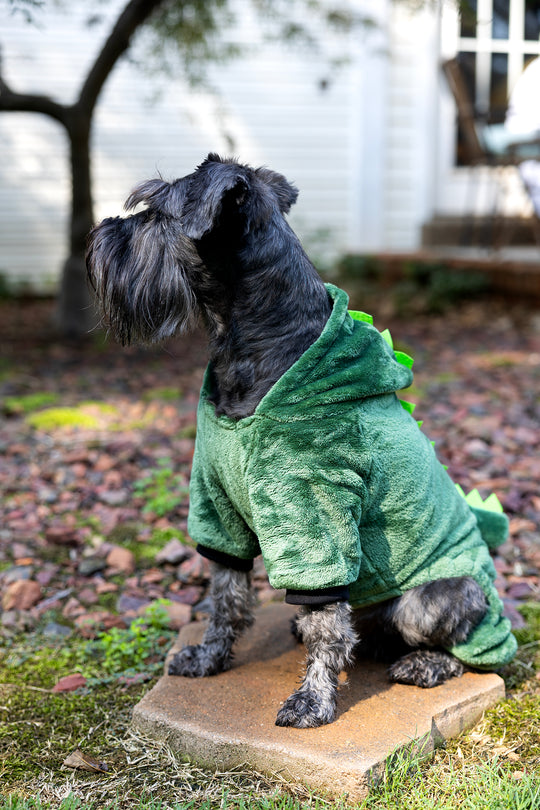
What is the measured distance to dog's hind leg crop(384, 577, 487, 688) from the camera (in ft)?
8.84

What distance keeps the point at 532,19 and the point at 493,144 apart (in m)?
2.50

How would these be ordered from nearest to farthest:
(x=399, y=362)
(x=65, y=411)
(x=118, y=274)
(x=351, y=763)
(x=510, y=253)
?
1. (x=351, y=763)
2. (x=118, y=274)
3. (x=399, y=362)
4. (x=65, y=411)
5. (x=510, y=253)

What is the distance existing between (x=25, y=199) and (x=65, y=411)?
7.33 metres

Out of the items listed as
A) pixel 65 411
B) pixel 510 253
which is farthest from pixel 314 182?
pixel 65 411

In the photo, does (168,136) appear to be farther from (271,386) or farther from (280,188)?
(271,386)

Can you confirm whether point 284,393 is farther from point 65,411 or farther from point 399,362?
point 65,411

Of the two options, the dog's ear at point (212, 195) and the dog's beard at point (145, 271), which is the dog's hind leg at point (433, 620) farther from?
the dog's ear at point (212, 195)

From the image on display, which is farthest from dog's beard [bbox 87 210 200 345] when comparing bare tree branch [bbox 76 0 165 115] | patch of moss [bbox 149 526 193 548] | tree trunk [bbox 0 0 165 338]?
bare tree branch [bbox 76 0 165 115]

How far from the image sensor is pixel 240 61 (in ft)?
38.9

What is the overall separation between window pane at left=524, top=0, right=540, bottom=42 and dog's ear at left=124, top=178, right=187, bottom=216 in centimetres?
1088

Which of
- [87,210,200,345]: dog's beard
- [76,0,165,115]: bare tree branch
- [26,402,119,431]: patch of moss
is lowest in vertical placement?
[26,402,119,431]: patch of moss

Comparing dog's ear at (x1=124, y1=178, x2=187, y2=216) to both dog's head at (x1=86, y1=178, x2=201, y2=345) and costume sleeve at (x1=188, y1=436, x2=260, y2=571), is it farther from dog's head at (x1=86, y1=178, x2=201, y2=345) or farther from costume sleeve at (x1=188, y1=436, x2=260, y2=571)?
costume sleeve at (x1=188, y1=436, x2=260, y2=571)

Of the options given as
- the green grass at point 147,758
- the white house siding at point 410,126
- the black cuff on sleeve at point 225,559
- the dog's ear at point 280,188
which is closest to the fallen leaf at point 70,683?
the green grass at point 147,758

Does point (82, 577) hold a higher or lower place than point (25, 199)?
lower
